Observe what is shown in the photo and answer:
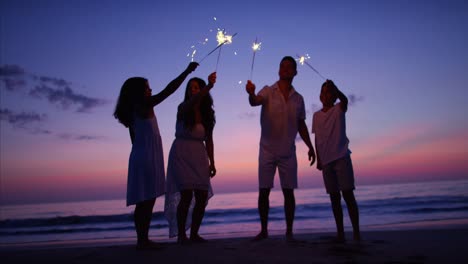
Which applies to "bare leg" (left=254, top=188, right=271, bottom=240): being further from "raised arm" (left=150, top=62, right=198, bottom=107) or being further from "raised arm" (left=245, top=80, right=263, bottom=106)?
"raised arm" (left=150, top=62, right=198, bottom=107)

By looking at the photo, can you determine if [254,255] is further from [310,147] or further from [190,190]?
[310,147]

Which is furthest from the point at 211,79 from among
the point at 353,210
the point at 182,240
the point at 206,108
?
the point at 353,210

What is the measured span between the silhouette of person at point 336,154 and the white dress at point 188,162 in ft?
5.54

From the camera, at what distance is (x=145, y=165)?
4.58 metres

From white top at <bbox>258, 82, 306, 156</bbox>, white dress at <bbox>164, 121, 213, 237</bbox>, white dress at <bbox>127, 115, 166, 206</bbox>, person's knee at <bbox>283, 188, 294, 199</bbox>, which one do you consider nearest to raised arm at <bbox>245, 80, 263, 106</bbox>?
white top at <bbox>258, 82, 306, 156</bbox>

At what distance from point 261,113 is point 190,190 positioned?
162cm

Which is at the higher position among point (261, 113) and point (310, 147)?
point (261, 113)

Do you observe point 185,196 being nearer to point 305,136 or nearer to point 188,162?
point 188,162

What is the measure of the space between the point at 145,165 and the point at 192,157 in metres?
0.90

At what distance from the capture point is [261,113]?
596 cm

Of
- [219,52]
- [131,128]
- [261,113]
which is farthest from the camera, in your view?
[261,113]

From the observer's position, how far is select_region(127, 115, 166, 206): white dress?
4559 millimetres

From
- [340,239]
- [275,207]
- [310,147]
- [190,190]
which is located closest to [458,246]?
[340,239]

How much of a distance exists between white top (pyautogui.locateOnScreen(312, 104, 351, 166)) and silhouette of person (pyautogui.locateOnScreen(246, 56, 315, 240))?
0.40m
